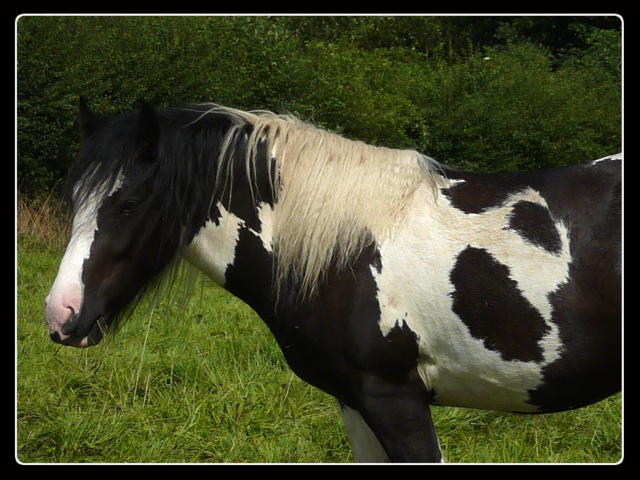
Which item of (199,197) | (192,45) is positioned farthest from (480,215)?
(192,45)

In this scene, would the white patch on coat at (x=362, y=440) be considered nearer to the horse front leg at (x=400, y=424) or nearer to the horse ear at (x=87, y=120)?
the horse front leg at (x=400, y=424)

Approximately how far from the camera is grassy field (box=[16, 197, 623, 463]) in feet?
12.0

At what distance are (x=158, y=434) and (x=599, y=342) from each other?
2.47 meters

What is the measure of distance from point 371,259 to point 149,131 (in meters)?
0.90

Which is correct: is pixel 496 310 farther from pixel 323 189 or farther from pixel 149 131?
pixel 149 131

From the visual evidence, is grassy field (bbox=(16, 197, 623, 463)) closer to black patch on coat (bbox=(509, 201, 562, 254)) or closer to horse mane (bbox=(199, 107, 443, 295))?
horse mane (bbox=(199, 107, 443, 295))

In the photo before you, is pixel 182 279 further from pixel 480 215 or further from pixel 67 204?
pixel 480 215

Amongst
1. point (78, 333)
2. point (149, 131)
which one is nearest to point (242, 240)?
point (149, 131)

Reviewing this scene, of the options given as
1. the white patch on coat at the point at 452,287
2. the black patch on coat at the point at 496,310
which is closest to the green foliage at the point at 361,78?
the white patch on coat at the point at 452,287

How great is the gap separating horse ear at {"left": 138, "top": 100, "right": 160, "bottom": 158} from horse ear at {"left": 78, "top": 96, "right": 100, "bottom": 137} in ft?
0.77

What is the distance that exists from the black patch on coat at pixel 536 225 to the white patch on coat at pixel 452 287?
0.02 metres

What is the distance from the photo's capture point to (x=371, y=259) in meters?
2.39

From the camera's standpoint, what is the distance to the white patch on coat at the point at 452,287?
2332mm

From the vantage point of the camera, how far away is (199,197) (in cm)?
249
